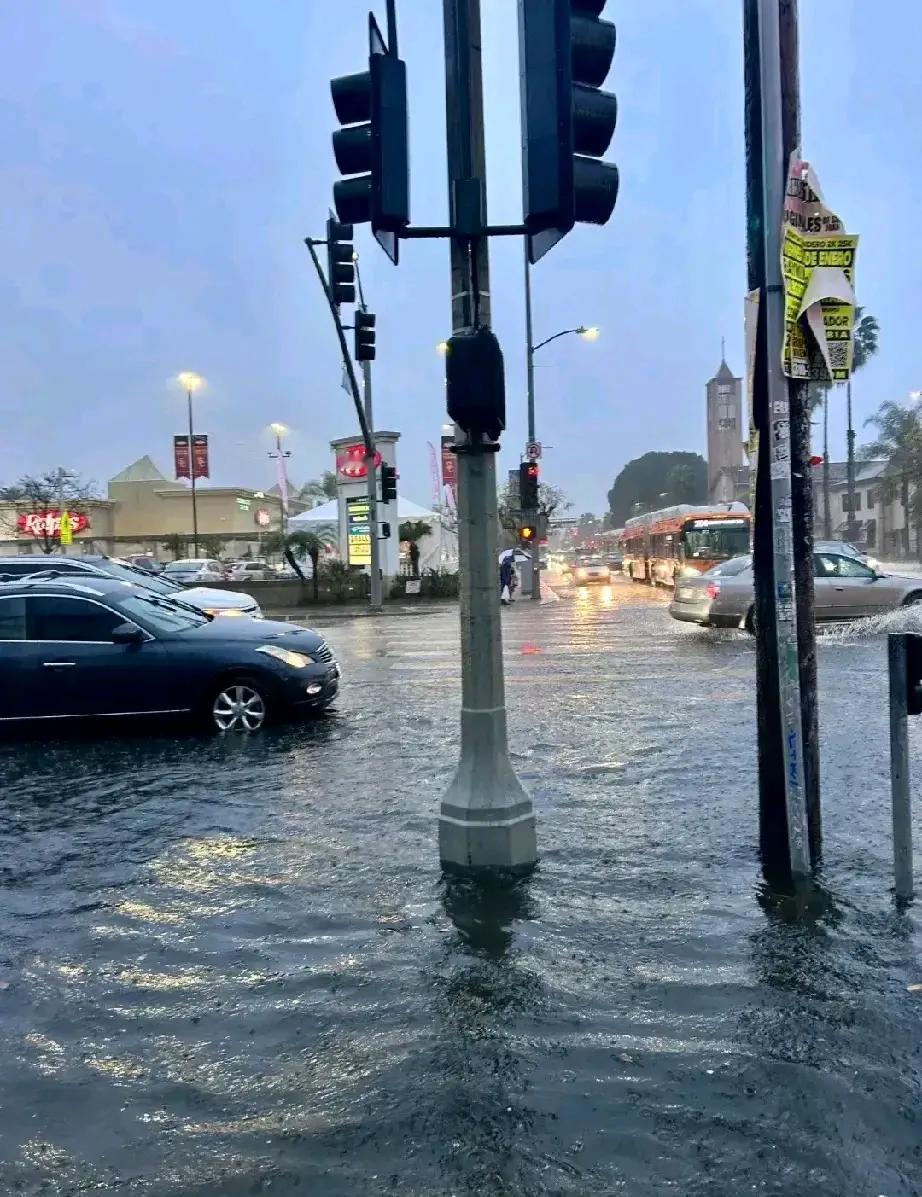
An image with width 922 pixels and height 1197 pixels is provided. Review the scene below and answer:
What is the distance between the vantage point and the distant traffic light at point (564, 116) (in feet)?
14.5

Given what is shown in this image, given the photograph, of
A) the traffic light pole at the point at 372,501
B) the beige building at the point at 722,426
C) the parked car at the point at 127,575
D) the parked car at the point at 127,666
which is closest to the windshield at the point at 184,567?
the traffic light pole at the point at 372,501

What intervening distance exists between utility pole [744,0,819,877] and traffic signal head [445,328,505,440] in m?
1.28

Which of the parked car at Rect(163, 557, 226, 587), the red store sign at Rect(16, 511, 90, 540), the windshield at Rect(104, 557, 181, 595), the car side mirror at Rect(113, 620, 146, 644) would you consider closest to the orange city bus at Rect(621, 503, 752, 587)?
Answer: the windshield at Rect(104, 557, 181, 595)

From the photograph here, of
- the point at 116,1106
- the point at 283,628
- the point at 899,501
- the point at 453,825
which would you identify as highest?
the point at 899,501

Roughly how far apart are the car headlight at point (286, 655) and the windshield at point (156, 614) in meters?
0.87

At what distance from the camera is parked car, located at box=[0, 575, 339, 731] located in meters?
9.08

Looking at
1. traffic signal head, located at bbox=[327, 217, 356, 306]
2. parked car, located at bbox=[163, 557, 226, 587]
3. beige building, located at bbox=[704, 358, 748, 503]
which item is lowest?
parked car, located at bbox=[163, 557, 226, 587]

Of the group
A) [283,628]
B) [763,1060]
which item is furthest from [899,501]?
[763,1060]

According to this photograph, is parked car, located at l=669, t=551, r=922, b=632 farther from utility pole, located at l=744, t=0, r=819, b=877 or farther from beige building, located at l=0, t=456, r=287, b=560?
beige building, located at l=0, t=456, r=287, b=560

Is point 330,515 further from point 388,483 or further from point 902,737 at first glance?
point 902,737

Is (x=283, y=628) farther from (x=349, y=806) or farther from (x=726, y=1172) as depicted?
(x=726, y=1172)

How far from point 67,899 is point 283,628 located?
524 cm

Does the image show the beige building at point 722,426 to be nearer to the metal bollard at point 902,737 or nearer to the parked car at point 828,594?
the parked car at point 828,594

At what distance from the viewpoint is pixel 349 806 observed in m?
6.61
